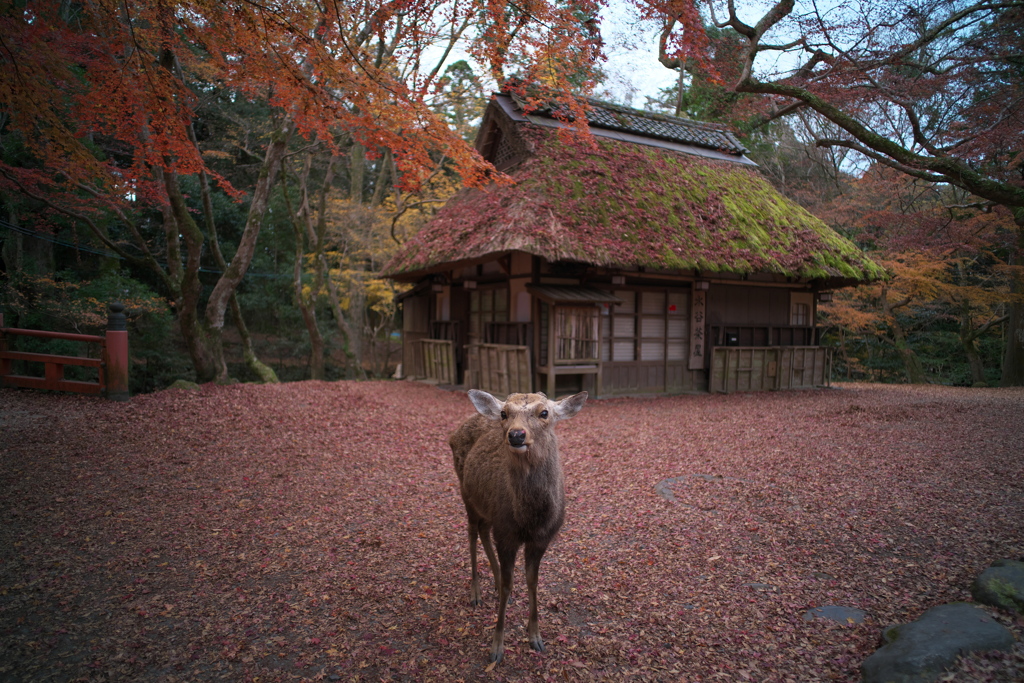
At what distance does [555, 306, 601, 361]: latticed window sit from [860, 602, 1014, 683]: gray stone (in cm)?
713

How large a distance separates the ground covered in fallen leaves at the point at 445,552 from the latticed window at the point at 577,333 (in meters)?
3.02

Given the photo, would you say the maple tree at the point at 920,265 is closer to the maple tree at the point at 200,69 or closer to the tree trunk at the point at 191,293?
the maple tree at the point at 200,69

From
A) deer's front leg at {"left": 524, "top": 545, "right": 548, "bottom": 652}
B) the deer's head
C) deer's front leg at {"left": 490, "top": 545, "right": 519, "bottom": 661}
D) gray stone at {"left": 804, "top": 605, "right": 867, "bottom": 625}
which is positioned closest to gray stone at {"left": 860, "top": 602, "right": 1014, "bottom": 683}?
gray stone at {"left": 804, "top": 605, "right": 867, "bottom": 625}

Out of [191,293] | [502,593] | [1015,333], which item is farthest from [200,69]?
[1015,333]

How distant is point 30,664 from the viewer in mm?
2480

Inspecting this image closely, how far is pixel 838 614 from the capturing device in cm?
288

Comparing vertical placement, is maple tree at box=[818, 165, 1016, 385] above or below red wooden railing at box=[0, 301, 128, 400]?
above

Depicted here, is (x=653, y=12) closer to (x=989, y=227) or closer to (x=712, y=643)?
(x=712, y=643)

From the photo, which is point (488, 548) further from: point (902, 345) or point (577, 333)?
point (902, 345)

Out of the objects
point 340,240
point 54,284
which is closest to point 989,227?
point 340,240

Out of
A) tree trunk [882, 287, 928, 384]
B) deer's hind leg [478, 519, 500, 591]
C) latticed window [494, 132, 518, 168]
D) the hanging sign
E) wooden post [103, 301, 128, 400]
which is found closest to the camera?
deer's hind leg [478, 519, 500, 591]

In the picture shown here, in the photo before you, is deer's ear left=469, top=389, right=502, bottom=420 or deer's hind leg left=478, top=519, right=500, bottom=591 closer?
deer's ear left=469, top=389, right=502, bottom=420

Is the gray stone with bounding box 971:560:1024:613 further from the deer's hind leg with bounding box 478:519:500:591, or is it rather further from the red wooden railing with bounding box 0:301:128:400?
the red wooden railing with bounding box 0:301:128:400

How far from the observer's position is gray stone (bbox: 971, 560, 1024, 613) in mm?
2670
